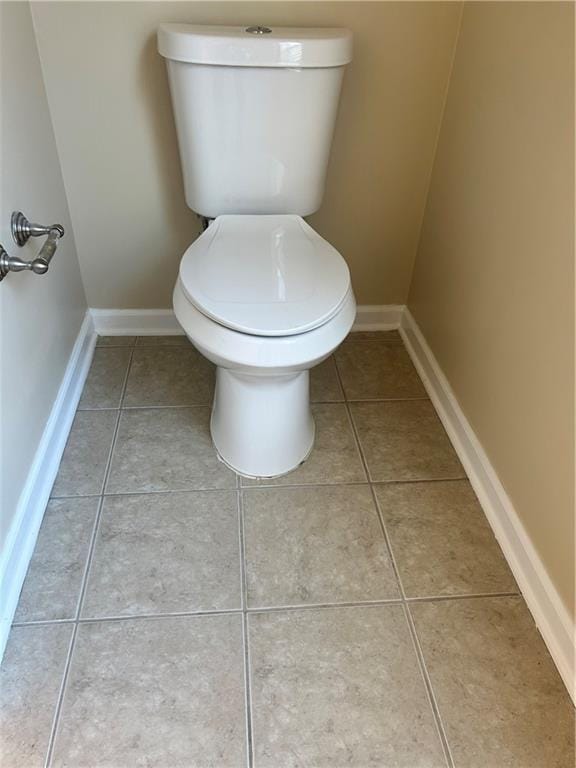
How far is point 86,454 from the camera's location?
1.42 m

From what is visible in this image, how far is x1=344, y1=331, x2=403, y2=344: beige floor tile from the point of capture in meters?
1.83

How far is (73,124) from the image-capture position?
1.44 meters

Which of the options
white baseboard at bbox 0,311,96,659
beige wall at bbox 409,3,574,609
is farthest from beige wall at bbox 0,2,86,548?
beige wall at bbox 409,3,574,609

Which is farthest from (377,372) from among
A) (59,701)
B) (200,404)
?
(59,701)

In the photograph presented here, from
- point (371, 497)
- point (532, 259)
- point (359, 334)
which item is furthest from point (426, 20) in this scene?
point (371, 497)

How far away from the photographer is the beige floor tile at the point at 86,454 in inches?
53.0

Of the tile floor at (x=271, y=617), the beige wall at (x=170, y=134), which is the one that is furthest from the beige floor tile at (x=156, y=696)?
the beige wall at (x=170, y=134)

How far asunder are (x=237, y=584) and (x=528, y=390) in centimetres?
67

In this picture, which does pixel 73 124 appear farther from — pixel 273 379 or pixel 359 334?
pixel 359 334

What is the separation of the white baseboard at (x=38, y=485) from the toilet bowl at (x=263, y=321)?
1.20 ft

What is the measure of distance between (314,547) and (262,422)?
0.29m

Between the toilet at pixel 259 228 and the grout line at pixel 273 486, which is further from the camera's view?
the grout line at pixel 273 486

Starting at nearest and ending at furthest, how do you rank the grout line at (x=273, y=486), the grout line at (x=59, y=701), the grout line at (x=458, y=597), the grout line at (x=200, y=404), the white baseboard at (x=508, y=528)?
the grout line at (x=59, y=701) < the white baseboard at (x=508, y=528) < the grout line at (x=458, y=597) < the grout line at (x=273, y=486) < the grout line at (x=200, y=404)

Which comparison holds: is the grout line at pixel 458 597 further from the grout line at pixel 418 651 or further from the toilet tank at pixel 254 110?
the toilet tank at pixel 254 110
